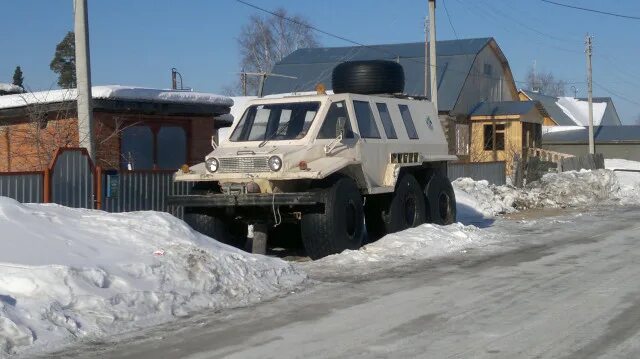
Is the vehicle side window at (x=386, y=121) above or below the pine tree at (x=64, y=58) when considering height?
below

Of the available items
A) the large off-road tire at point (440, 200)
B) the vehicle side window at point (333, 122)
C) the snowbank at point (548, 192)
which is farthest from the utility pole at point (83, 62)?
the snowbank at point (548, 192)

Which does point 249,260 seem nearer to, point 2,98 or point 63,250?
point 63,250

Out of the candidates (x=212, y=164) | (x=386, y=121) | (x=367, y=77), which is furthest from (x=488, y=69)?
(x=212, y=164)

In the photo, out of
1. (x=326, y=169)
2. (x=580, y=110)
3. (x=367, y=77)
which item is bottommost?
(x=326, y=169)

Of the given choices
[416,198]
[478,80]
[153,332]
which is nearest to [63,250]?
[153,332]

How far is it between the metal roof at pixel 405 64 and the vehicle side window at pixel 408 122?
907 inches

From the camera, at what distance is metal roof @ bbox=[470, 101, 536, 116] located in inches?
1628

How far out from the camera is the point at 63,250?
9508 mm

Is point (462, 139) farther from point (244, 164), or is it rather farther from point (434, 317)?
point (434, 317)

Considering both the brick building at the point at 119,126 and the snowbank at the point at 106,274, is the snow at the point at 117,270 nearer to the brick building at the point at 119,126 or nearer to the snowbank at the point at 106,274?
the snowbank at the point at 106,274

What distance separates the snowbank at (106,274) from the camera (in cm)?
782

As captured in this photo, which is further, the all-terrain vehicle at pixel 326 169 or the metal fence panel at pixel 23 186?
the metal fence panel at pixel 23 186

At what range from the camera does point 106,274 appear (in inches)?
354

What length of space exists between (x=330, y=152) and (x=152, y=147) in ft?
28.2
